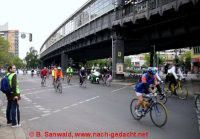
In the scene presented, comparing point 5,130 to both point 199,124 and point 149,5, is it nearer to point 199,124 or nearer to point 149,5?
point 199,124

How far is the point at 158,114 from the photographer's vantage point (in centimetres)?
948

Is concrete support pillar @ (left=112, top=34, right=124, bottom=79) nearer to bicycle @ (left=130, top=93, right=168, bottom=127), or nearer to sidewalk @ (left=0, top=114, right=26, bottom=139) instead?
bicycle @ (left=130, top=93, right=168, bottom=127)

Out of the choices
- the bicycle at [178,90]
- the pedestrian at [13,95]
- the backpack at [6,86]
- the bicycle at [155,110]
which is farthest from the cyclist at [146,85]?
the bicycle at [178,90]

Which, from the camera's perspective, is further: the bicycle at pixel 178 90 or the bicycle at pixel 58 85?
the bicycle at pixel 58 85

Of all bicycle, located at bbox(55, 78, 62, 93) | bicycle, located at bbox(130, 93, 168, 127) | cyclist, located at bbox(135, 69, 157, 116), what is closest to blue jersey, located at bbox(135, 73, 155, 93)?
cyclist, located at bbox(135, 69, 157, 116)

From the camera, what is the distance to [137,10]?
3058 cm

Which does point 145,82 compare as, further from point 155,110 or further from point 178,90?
point 178,90

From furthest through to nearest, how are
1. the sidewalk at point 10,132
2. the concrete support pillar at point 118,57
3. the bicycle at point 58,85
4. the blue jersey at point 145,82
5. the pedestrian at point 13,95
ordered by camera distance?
the concrete support pillar at point 118,57 → the bicycle at point 58,85 → the blue jersey at point 145,82 → the pedestrian at point 13,95 → the sidewalk at point 10,132

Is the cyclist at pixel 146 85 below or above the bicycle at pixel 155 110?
above

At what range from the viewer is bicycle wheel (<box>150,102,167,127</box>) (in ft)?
30.6

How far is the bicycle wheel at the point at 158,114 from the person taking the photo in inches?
367

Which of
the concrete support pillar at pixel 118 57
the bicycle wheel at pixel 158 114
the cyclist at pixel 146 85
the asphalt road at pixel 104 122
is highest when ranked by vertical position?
the concrete support pillar at pixel 118 57

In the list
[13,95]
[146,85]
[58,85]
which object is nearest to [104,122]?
[146,85]

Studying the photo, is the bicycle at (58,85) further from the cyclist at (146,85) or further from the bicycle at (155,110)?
the cyclist at (146,85)
